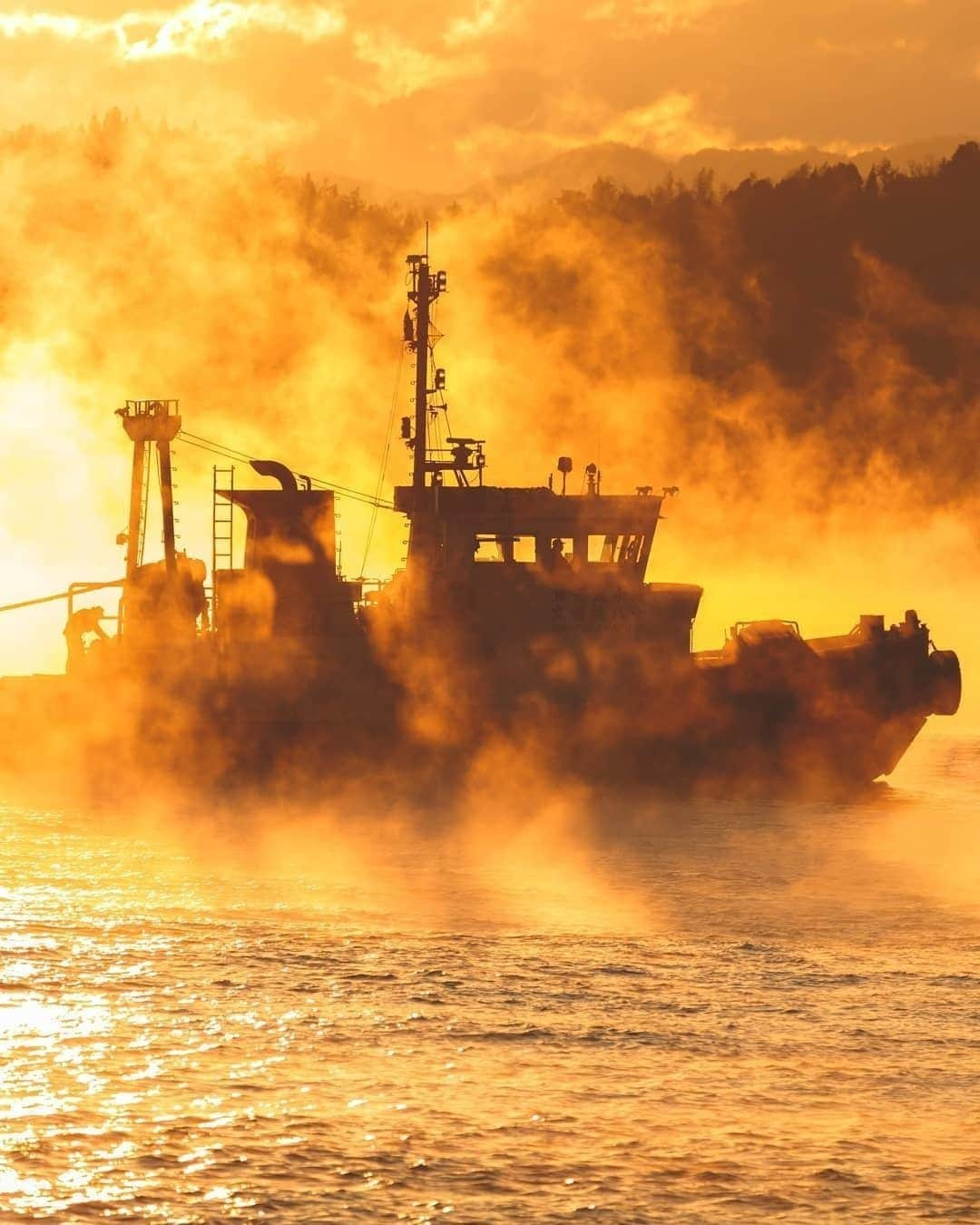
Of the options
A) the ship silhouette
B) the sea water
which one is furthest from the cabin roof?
the sea water

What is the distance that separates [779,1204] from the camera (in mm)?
14742

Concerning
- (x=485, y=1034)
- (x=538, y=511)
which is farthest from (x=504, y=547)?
(x=485, y=1034)

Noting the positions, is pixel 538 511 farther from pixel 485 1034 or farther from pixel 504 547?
pixel 485 1034

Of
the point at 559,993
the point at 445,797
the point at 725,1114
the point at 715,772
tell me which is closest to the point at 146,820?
the point at 445,797

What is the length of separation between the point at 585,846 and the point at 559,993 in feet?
54.2

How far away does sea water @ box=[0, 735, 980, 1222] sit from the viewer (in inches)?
600

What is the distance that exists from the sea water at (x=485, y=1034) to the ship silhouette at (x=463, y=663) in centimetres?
928

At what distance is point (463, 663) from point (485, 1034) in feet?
90.1

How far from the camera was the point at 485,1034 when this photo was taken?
67.7 feet

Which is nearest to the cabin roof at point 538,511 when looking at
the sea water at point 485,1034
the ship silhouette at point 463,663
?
the ship silhouette at point 463,663

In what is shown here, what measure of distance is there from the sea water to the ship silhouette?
928 cm

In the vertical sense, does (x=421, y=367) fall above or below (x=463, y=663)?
above

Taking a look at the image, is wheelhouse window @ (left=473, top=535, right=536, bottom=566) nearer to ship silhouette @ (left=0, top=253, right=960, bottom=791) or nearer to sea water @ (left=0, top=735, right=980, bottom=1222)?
ship silhouette @ (left=0, top=253, right=960, bottom=791)

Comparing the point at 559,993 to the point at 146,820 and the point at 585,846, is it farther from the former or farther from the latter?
the point at 146,820
